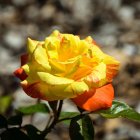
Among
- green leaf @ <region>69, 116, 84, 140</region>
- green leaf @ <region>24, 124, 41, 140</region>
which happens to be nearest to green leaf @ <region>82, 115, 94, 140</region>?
green leaf @ <region>69, 116, 84, 140</region>

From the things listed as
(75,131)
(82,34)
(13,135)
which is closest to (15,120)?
(13,135)

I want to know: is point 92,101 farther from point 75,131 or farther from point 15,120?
point 15,120

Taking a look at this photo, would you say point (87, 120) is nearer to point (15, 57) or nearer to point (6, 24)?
point (15, 57)

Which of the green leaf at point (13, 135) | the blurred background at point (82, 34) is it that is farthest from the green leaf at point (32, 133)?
the blurred background at point (82, 34)

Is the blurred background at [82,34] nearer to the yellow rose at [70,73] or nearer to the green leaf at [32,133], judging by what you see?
the green leaf at [32,133]

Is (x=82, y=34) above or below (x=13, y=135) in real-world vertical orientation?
below
